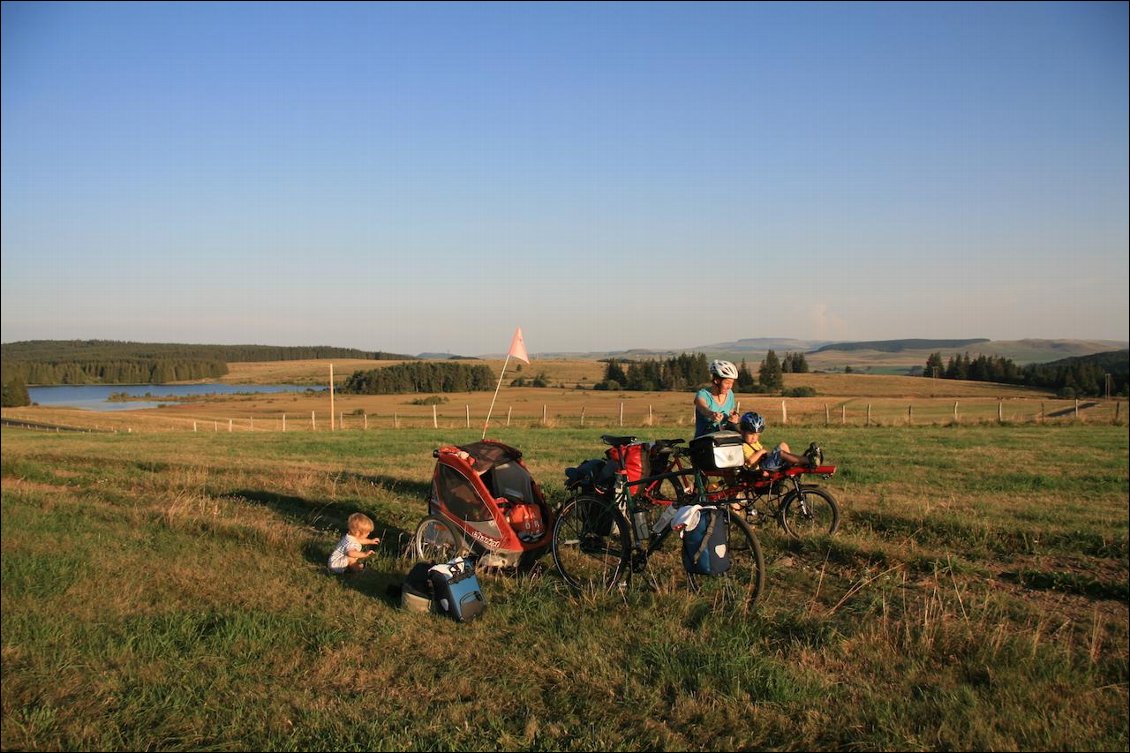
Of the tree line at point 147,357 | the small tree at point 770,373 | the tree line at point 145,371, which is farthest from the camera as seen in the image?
the tree line at point 145,371

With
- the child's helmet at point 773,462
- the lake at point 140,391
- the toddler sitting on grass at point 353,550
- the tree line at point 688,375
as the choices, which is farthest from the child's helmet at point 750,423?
the lake at point 140,391

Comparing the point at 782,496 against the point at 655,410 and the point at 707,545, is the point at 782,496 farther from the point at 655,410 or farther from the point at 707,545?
the point at 655,410

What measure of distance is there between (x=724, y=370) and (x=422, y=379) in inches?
2914

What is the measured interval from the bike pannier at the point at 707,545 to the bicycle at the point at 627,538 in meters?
0.08

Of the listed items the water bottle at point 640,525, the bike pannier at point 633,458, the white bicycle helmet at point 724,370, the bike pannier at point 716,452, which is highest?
the white bicycle helmet at point 724,370

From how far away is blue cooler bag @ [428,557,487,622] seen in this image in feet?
17.2

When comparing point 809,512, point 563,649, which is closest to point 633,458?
point 563,649

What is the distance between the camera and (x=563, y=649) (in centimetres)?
459

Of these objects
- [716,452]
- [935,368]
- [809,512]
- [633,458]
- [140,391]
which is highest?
[935,368]

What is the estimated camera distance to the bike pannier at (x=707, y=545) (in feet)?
17.5

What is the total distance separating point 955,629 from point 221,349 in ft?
630

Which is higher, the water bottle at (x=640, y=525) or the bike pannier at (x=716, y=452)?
the bike pannier at (x=716, y=452)

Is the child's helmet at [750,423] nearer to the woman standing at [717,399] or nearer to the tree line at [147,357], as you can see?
the woman standing at [717,399]

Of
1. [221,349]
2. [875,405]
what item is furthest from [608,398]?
[221,349]
